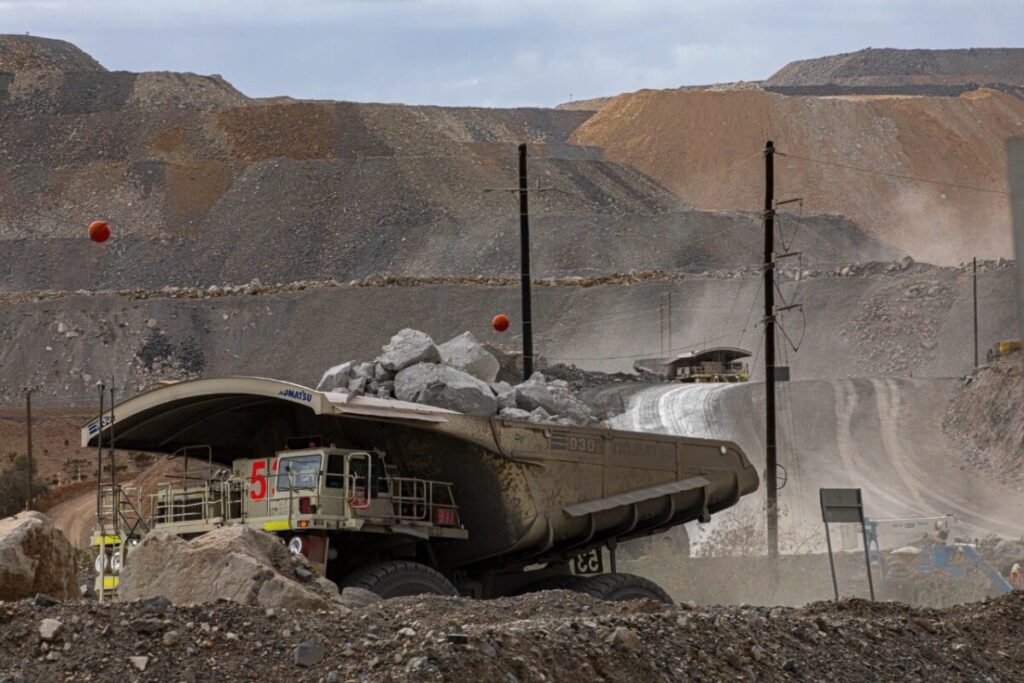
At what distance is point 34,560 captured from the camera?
1391 centimetres

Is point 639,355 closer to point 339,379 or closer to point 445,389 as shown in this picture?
point 339,379

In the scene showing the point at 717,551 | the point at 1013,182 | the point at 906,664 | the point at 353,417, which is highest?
the point at 1013,182

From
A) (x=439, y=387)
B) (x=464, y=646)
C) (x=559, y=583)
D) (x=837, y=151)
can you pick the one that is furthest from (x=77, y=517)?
(x=837, y=151)

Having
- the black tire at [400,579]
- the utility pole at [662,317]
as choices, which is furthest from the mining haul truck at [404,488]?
the utility pole at [662,317]

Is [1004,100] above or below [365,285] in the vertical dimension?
above

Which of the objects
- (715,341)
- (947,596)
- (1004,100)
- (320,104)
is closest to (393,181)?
(320,104)

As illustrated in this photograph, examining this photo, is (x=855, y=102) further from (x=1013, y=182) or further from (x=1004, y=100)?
(x=1013, y=182)

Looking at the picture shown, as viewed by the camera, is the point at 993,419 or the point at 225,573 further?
the point at 993,419

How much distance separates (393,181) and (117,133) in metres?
26.2

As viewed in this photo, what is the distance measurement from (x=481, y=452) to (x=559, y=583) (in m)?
2.52

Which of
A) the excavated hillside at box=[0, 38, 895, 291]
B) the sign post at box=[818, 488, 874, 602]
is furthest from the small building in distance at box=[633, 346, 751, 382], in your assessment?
the sign post at box=[818, 488, 874, 602]

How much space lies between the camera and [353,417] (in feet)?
71.2

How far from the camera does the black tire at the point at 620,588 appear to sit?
2252 cm

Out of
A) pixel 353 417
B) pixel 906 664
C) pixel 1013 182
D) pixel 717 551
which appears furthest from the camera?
pixel 717 551
